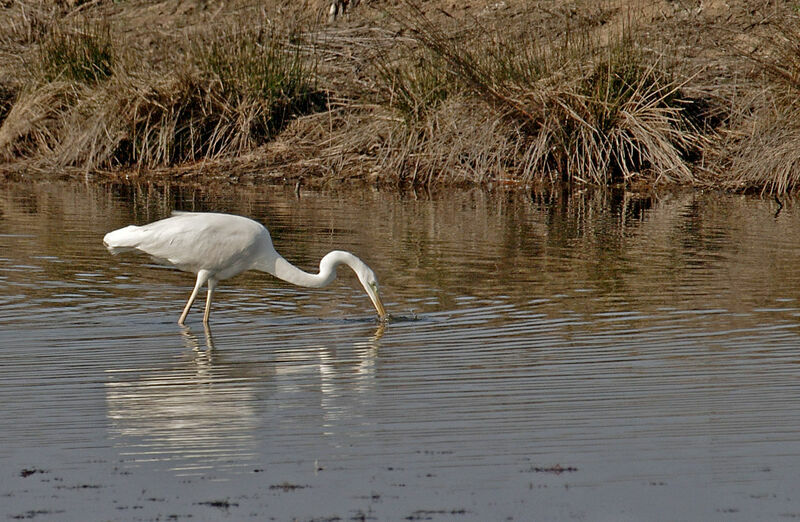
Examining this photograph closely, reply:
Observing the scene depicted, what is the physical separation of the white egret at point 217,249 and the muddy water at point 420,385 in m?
0.30

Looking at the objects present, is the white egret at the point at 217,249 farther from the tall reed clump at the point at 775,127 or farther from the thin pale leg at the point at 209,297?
the tall reed clump at the point at 775,127

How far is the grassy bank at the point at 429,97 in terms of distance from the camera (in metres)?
18.5

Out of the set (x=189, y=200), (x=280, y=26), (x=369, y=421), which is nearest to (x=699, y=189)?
(x=189, y=200)

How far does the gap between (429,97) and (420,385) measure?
1331 centimetres

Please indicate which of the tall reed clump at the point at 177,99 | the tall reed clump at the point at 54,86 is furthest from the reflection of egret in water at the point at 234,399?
the tall reed clump at the point at 54,86

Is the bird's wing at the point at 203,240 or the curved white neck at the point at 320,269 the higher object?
the bird's wing at the point at 203,240

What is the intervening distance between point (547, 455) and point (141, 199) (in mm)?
13526

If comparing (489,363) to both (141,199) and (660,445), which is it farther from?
(141,199)

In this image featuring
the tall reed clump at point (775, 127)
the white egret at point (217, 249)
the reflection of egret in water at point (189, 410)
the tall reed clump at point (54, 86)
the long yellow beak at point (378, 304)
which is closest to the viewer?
the reflection of egret in water at point (189, 410)

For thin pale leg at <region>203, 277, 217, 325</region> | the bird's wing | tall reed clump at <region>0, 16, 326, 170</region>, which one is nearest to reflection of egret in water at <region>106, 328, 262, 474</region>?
thin pale leg at <region>203, 277, 217, 325</region>

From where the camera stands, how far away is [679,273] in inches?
428

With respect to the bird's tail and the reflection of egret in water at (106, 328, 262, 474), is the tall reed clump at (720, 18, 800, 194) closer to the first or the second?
the bird's tail

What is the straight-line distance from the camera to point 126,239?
9.50m

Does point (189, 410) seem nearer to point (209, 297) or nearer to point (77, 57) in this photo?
point (209, 297)
